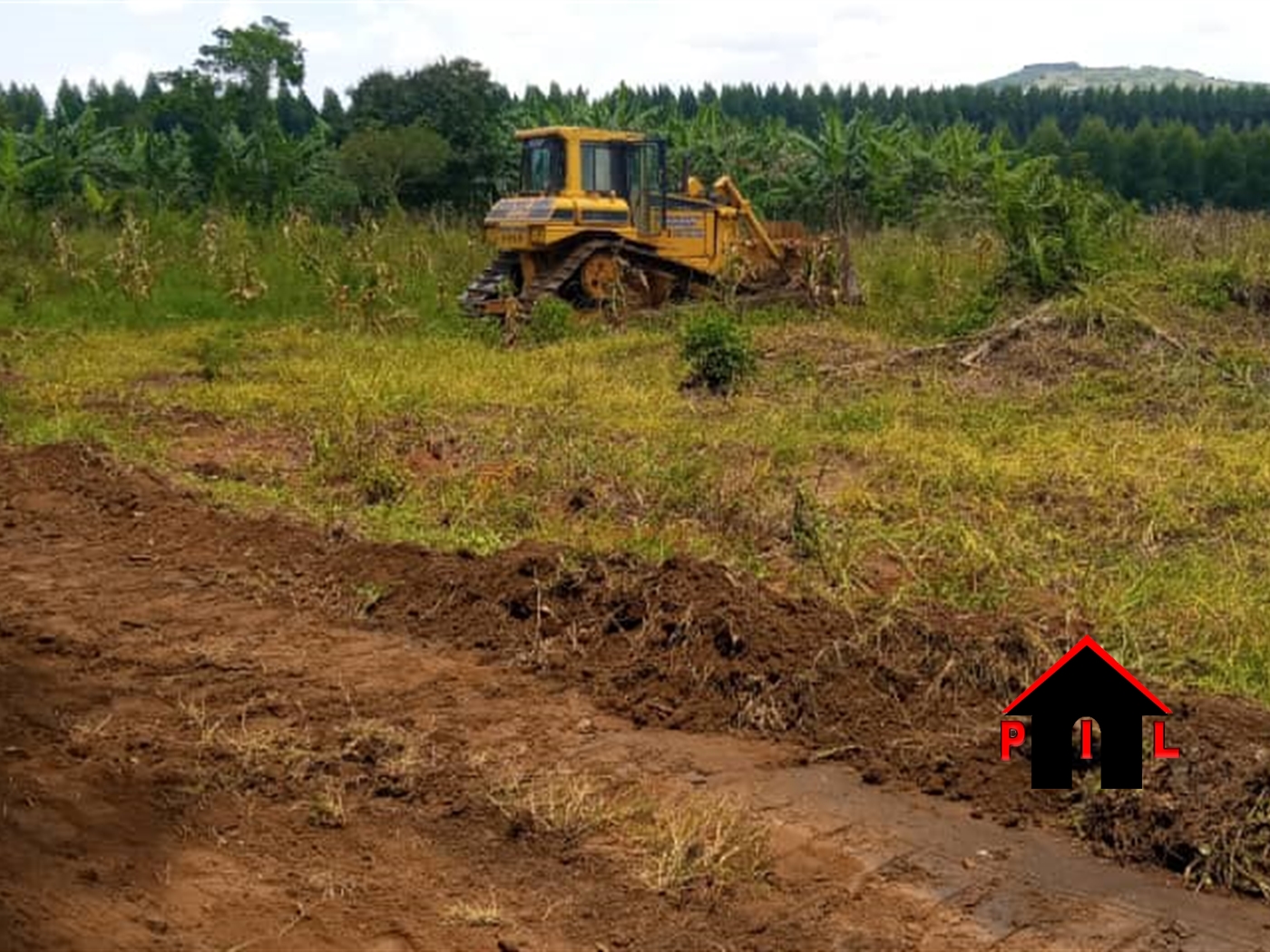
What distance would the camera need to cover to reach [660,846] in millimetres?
3984

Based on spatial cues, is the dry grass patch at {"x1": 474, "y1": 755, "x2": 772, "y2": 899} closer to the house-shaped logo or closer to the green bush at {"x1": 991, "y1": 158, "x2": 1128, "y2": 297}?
the house-shaped logo

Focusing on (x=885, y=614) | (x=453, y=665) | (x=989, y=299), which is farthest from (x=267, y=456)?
(x=989, y=299)

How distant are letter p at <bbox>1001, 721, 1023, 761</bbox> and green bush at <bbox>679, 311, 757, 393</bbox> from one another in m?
6.91

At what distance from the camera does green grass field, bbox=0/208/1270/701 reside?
6.60 meters

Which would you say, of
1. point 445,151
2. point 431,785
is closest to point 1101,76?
point 445,151

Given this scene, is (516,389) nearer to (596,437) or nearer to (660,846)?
(596,437)

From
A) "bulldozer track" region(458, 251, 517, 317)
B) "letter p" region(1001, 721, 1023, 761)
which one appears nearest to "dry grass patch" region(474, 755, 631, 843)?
"letter p" region(1001, 721, 1023, 761)

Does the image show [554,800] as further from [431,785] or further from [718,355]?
[718,355]

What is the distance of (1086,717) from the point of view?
426 cm

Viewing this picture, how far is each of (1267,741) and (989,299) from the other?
32.4 ft

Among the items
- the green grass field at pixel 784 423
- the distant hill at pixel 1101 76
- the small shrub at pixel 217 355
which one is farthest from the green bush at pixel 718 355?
the distant hill at pixel 1101 76

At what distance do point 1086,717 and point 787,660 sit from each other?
3.81 ft

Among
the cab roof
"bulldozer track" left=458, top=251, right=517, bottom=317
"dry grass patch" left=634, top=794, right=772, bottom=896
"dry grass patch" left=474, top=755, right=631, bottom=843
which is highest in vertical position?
the cab roof

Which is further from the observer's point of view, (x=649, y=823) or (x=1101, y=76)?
(x=1101, y=76)
